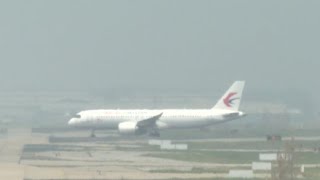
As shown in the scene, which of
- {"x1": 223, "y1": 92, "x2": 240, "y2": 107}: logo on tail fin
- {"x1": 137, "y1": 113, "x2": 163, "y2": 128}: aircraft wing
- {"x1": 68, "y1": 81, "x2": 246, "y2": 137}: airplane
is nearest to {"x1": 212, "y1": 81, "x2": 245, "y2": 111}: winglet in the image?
{"x1": 223, "y1": 92, "x2": 240, "y2": 107}: logo on tail fin

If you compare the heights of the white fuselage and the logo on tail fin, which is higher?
the logo on tail fin

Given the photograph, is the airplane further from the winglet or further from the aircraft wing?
the winglet

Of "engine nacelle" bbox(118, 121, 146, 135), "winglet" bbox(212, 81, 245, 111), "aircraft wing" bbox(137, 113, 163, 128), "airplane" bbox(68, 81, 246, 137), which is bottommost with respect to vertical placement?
"engine nacelle" bbox(118, 121, 146, 135)

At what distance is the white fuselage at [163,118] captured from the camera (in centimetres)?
7438

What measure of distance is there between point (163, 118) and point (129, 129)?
377cm

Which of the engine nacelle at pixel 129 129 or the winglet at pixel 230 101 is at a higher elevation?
the winglet at pixel 230 101

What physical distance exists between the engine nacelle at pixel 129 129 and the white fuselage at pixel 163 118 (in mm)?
1662

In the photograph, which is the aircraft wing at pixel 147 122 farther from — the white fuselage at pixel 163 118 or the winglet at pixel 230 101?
the winglet at pixel 230 101

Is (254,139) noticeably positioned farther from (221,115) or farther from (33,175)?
(33,175)

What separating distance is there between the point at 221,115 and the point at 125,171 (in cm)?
3322

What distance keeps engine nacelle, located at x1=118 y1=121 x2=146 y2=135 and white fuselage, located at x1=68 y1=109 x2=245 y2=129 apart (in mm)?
1662

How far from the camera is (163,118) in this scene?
7488 centimetres

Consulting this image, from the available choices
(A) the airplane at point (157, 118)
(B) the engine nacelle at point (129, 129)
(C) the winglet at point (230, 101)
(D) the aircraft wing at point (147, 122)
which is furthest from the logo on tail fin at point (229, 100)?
(B) the engine nacelle at point (129, 129)

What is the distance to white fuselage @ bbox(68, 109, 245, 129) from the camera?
74375 mm
